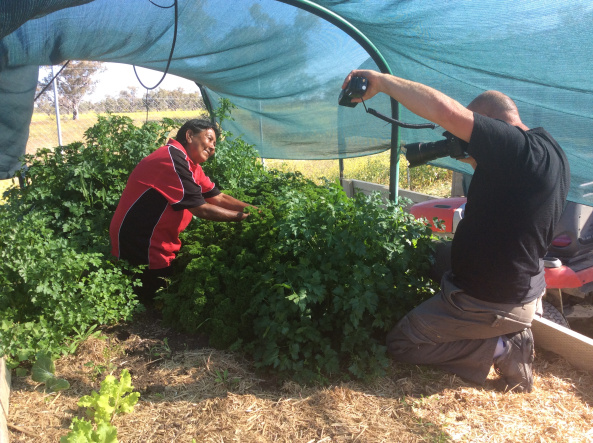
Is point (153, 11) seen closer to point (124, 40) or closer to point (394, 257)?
point (124, 40)

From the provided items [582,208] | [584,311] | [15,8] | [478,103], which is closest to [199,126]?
[15,8]

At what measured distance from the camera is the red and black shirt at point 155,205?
365cm

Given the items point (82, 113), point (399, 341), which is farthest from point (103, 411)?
point (82, 113)

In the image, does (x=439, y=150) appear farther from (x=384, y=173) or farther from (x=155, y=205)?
(x=384, y=173)

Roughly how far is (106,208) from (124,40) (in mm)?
2231

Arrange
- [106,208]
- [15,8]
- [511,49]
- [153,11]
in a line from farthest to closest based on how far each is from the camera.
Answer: [153,11]
[106,208]
[511,49]
[15,8]

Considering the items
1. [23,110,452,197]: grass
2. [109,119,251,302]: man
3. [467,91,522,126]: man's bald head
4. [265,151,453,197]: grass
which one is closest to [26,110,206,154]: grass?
[23,110,452,197]: grass

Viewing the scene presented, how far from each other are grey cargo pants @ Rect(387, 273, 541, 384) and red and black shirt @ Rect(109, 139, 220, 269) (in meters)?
1.83

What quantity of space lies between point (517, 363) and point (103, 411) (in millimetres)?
2442

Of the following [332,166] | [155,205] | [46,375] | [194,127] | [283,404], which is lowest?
[283,404]

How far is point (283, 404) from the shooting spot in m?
2.71

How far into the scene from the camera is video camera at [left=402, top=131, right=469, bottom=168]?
9.30ft

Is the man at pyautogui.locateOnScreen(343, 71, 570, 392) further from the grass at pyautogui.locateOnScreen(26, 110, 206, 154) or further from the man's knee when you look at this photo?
the grass at pyautogui.locateOnScreen(26, 110, 206, 154)

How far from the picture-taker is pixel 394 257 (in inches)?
122
